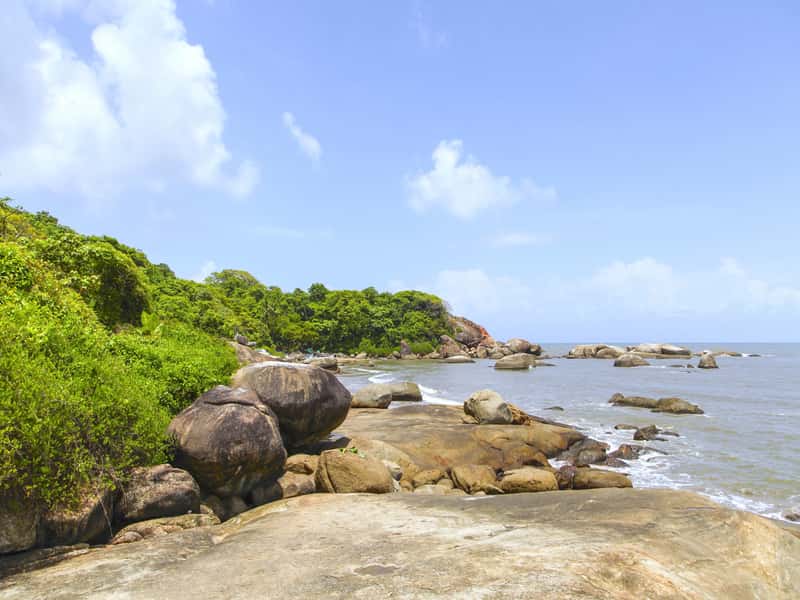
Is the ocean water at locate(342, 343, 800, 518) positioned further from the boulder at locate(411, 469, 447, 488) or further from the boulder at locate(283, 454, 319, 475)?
the boulder at locate(283, 454, 319, 475)

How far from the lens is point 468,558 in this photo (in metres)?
5.57

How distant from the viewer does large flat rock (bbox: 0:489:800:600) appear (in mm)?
4930

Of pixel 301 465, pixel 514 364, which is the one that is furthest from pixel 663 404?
pixel 514 364

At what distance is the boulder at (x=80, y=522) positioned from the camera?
21.9 ft

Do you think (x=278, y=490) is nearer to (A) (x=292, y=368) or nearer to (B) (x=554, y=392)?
(A) (x=292, y=368)

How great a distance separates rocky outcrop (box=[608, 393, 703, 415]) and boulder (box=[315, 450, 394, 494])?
93.0 feet

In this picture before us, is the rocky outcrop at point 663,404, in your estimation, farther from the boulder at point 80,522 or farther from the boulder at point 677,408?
the boulder at point 80,522

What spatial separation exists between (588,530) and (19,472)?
751cm

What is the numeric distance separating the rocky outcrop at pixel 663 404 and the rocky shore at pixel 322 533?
27565mm

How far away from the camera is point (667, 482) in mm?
17656

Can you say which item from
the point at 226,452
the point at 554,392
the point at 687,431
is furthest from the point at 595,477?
the point at 554,392

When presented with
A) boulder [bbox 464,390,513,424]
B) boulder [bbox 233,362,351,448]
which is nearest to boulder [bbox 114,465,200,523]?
boulder [bbox 233,362,351,448]

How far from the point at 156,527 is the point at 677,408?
33197 millimetres

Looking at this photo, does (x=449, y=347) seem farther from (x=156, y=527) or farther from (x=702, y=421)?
(x=156, y=527)
